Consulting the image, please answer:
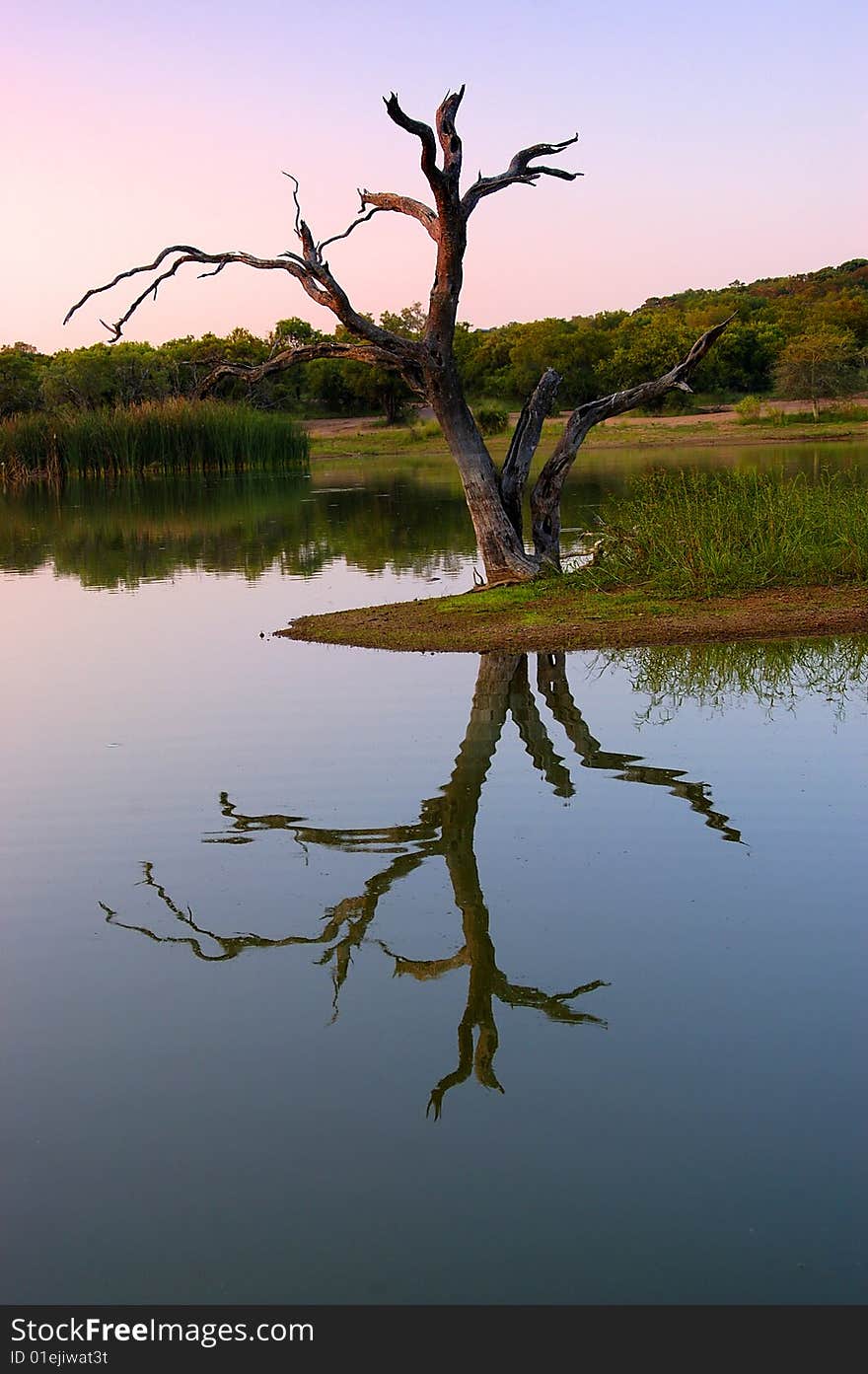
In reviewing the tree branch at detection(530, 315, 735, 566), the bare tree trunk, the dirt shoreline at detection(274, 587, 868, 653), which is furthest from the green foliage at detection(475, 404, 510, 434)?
the dirt shoreline at detection(274, 587, 868, 653)

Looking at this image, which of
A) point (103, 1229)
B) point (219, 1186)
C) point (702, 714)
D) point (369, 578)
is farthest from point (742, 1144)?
point (369, 578)

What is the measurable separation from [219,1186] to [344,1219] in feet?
1.27

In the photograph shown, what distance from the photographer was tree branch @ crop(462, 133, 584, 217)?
44.3ft

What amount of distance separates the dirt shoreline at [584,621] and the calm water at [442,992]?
118 centimetres

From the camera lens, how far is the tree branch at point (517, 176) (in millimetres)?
13516

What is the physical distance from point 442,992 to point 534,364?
6096cm

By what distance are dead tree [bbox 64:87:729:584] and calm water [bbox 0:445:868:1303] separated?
4.19 metres

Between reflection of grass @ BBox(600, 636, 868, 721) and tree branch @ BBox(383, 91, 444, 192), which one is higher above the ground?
tree branch @ BBox(383, 91, 444, 192)

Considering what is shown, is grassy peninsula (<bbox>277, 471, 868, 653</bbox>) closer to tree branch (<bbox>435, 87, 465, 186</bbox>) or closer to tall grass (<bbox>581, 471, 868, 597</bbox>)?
tall grass (<bbox>581, 471, 868, 597</bbox>)

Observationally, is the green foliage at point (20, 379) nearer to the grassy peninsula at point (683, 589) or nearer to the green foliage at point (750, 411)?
the green foliage at point (750, 411)

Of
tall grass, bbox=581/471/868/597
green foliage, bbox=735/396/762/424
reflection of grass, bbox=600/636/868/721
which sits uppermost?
green foliage, bbox=735/396/762/424

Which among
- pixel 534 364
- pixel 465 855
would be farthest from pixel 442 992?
pixel 534 364

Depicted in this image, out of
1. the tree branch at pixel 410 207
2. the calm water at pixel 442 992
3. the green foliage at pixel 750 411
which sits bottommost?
the calm water at pixel 442 992

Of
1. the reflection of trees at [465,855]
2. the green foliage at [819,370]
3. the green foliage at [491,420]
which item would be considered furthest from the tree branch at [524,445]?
the green foliage at [491,420]
